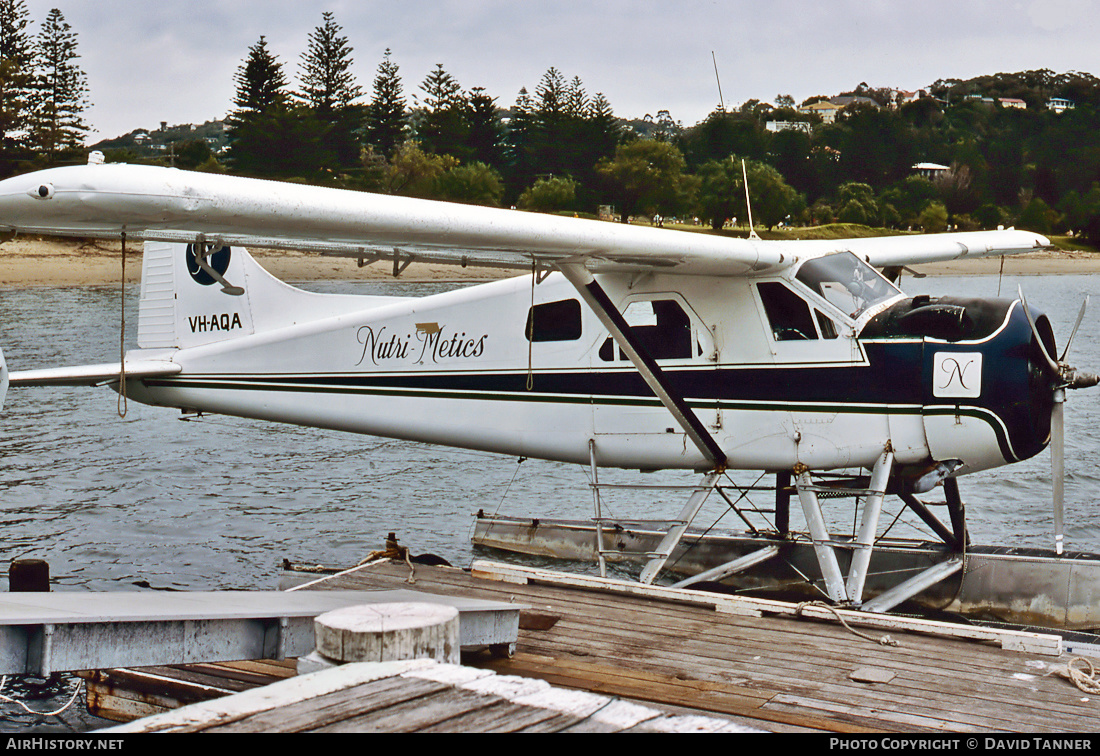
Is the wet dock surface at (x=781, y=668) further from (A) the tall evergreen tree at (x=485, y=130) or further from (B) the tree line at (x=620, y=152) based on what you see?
(A) the tall evergreen tree at (x=485, y=130)

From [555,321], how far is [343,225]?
9.73 feet

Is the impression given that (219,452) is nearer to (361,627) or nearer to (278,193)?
(278,193)

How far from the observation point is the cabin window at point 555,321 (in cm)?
818

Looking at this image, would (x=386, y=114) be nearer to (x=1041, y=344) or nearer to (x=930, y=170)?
(x=930, y=170)

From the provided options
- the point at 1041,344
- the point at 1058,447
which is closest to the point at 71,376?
the point at 1041,344

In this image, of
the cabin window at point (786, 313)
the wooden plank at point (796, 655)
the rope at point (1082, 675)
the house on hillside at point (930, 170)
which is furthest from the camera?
the house on hillside at point (930, 170)

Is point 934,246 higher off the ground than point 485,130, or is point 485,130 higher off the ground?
point 485,130

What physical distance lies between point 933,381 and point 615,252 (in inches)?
84.8

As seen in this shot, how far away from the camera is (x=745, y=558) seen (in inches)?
347

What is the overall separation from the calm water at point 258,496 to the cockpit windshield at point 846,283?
3.37 m

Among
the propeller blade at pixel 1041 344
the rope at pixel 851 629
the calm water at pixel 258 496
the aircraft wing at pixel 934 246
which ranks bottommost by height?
the calm water at pixel 258 496

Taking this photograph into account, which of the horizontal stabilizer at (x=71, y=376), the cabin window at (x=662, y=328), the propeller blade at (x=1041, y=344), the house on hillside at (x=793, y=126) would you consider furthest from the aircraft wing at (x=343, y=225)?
the house on hillside at (x=793, y=126)

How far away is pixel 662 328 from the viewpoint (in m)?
7.83

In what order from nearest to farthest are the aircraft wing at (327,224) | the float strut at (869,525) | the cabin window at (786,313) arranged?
the aircraft wing at (327,224) < the float strut at (869,525) < the cabin window at (786,313)
